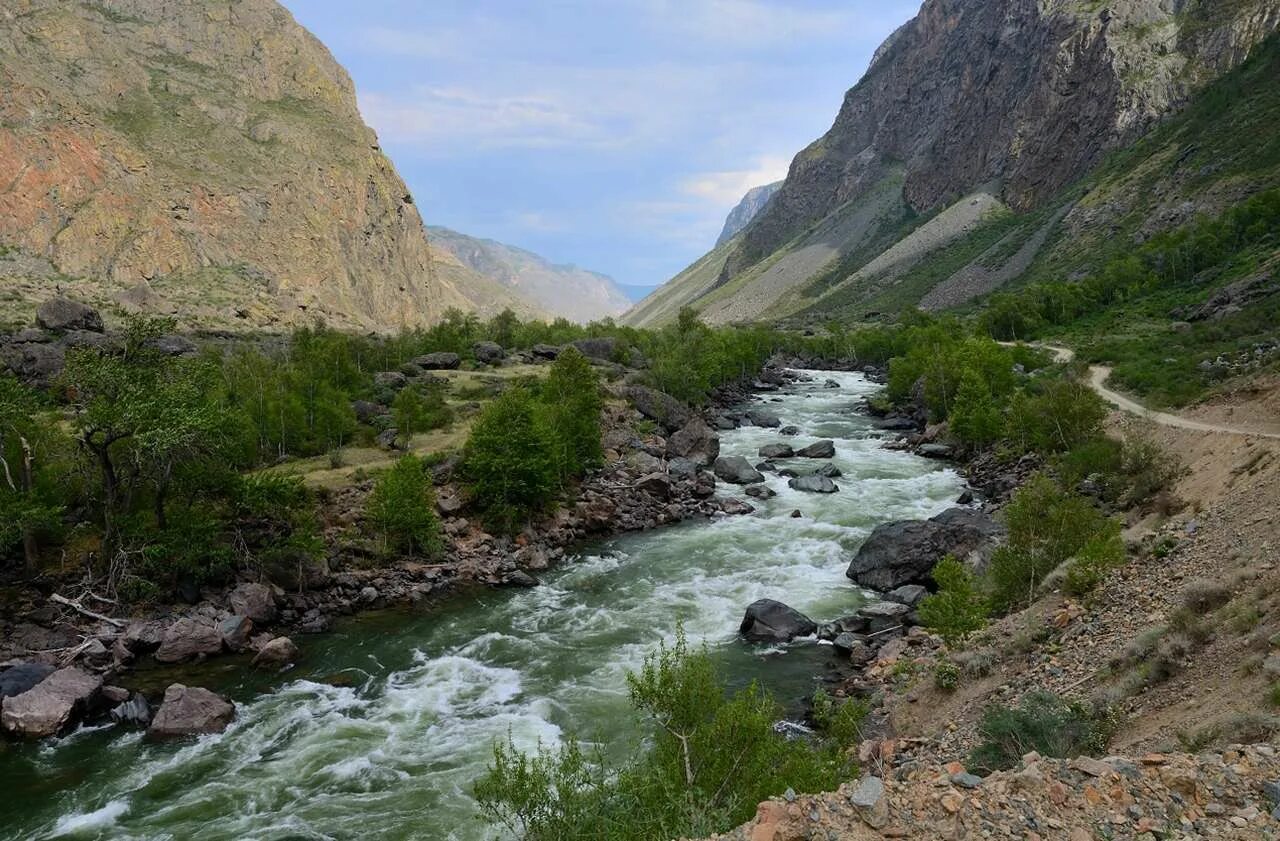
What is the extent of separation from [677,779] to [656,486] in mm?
33035

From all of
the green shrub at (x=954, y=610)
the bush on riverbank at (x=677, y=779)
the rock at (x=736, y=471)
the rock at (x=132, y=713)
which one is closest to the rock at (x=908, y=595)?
the green shrub at (x=954, y=610)

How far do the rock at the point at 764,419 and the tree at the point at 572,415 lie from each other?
73.2 ft

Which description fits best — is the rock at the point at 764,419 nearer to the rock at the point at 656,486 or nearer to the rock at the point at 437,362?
the rock at the point at 656,486

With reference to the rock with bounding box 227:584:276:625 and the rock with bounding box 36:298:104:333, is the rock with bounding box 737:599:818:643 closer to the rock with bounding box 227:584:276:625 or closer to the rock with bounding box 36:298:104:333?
the rock with bounding box 227:584:276:625

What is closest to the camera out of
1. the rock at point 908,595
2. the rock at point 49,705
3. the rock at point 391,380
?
the rock at point 49,705

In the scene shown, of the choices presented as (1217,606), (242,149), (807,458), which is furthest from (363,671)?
(242,149)

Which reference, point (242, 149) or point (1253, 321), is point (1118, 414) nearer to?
point (1253, 321)

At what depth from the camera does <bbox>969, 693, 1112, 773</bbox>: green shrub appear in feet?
39.0

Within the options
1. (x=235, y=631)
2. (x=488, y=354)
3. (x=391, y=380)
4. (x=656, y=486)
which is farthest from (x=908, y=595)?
(x=488, y=354)

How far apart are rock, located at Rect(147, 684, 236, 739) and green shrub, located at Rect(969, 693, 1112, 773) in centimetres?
1999

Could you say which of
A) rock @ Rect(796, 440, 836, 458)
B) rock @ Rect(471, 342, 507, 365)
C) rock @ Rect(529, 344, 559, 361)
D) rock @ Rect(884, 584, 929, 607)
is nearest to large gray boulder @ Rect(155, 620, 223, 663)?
rock @ Rect(884, 584, 929, 607)

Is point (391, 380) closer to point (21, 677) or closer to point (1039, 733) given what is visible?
point (21, 677)

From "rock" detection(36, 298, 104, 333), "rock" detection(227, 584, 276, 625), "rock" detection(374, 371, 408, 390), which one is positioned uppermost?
"rock" detection(36, 298, 104, 333)

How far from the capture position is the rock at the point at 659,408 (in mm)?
62281
